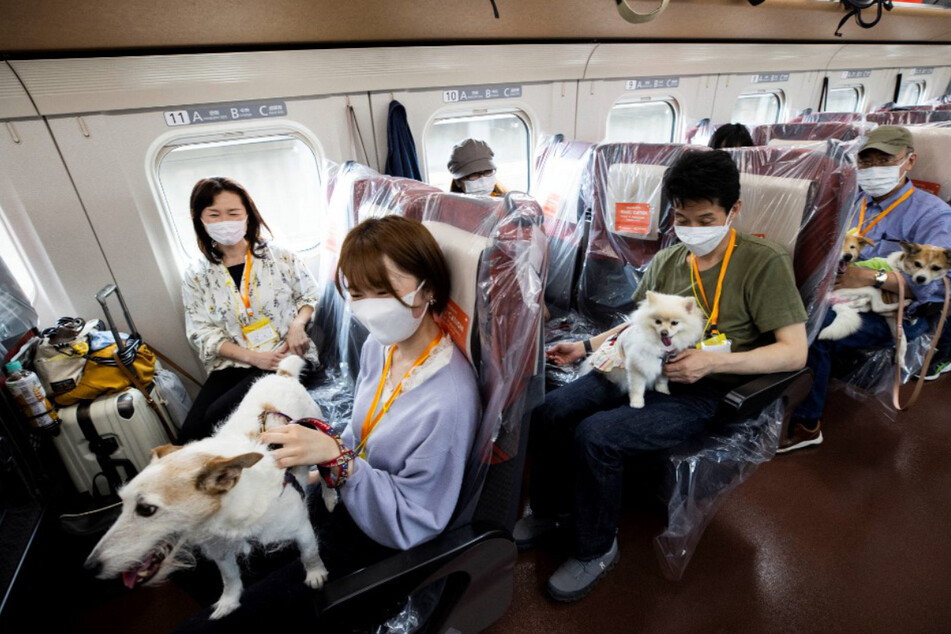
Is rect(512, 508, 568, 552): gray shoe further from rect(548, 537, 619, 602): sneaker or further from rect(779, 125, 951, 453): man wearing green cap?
rect(779, 125, 951, 453): man wearing green cap

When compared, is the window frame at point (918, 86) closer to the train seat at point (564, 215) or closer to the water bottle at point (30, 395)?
the train seat at point (564, 215)

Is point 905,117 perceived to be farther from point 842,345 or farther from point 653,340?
point 653,340

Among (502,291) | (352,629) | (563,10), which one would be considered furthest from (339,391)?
(563,10)

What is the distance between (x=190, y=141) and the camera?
2.90 metres

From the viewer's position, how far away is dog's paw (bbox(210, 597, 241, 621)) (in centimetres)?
128

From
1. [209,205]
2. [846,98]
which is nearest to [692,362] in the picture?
[209,205]

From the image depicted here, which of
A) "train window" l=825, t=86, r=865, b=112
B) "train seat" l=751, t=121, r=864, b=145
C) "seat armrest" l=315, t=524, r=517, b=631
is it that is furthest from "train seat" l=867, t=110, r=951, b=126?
"seat armrest" l=315, t=524, r=517, b=631

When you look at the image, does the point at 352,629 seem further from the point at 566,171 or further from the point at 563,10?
the point at 563,10

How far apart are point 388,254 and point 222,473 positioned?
2.31 feet

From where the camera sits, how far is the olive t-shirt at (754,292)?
69.9 inches

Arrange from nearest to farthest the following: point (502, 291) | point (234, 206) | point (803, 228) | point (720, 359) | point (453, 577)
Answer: point (502, 291)
point (453, 577)
point (720, 359)
point (803, 228)
point (234, 206)

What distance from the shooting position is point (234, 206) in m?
2.52

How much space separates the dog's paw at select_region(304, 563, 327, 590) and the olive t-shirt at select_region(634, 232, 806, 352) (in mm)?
1814

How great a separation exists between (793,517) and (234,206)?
3.51m
